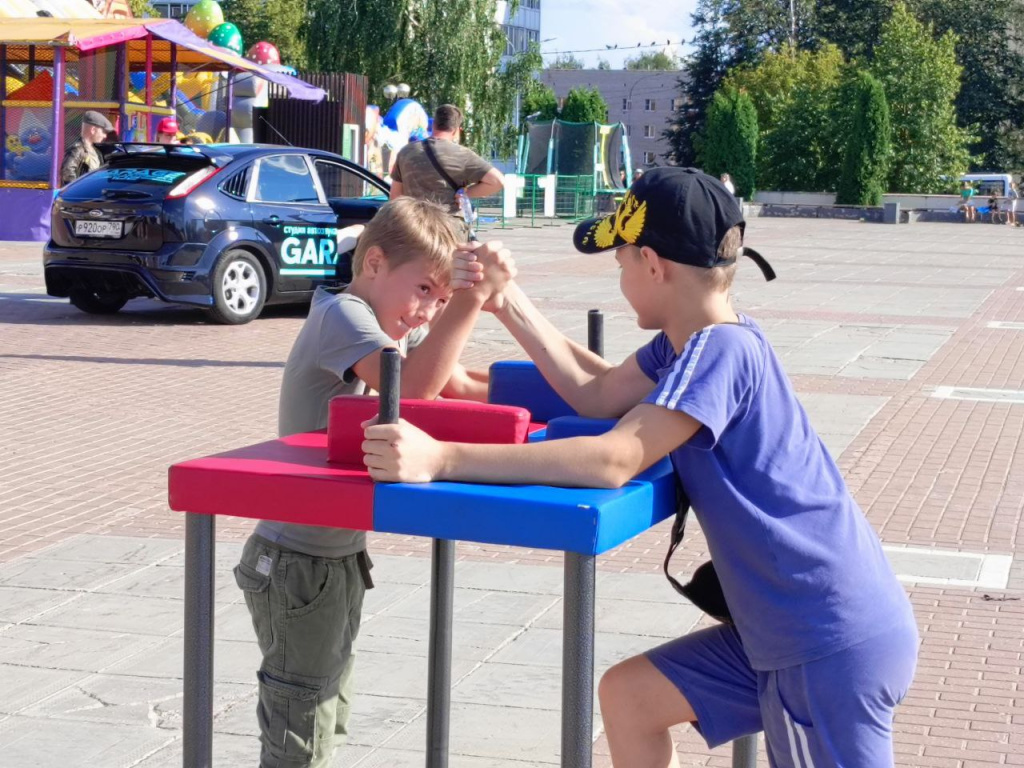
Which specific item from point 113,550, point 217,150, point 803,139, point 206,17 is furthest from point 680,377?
point 803,139

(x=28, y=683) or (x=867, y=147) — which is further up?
(x=867, y=147)

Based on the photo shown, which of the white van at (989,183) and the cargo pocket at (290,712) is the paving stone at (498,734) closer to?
the cargo pocket at (290,712)

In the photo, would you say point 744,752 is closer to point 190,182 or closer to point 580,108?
point 190,182

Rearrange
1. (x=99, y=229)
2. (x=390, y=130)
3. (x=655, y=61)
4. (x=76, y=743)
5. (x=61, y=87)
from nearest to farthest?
(x=76, y=743) < (x=99, y=229) < (x=61, y=87) < (x=390, y=130) < (x=655, y=61)

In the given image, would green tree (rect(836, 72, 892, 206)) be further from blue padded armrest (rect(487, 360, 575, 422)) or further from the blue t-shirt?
the blue t-shirt

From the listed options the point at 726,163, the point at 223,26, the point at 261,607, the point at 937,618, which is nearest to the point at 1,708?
the point at 261,607

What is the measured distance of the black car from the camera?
13.1 metres

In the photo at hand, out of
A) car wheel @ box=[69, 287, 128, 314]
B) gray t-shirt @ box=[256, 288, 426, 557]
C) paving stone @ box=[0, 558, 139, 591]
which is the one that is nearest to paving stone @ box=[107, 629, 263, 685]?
paving stone @ box=[0, 558, 139, 591]

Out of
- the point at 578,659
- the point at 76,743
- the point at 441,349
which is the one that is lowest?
the point at 76,743

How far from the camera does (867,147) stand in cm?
5325

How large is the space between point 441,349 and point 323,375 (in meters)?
0.26

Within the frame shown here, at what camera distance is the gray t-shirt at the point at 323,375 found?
301 cm

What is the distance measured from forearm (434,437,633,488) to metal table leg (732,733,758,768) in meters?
1.00

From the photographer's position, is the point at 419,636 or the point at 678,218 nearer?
the point at 678,218
